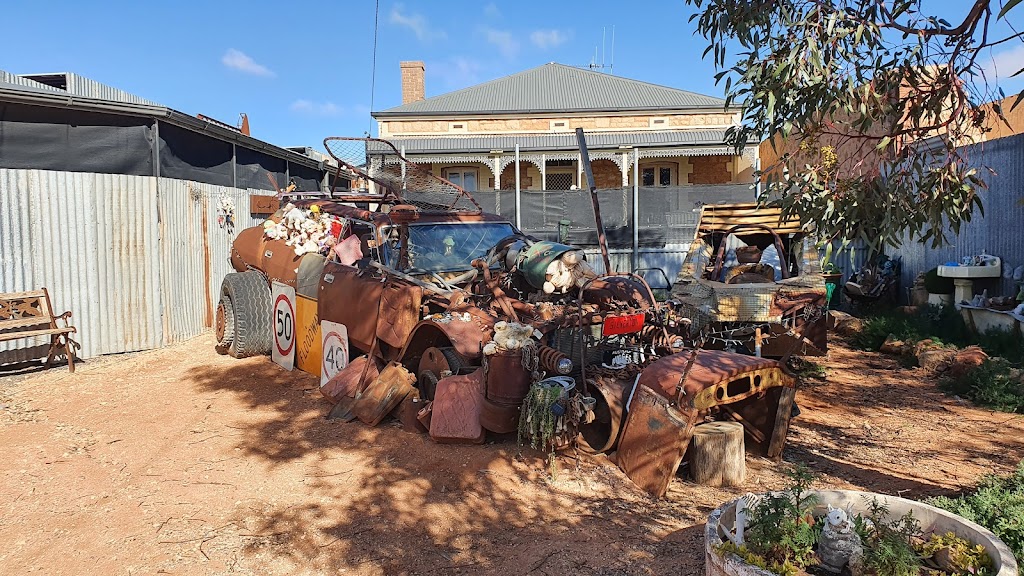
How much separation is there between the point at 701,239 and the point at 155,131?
27.5 feet

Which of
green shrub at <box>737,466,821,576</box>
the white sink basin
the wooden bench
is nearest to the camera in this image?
green shrub at <box>737,466,821,576</box>

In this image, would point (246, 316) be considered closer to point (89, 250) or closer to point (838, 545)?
point (89, 250)

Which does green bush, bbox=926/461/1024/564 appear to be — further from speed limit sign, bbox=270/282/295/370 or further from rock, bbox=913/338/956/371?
speed limit sign, bbox=270/282/295/370

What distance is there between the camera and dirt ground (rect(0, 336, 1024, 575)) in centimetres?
361

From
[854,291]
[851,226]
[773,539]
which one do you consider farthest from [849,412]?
[854,291]

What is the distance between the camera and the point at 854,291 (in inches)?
479

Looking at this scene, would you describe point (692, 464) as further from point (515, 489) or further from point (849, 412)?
point (849, 412)

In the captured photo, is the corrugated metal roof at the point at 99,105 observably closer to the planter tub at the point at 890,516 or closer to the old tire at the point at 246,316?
the old tire at the point at 246,316

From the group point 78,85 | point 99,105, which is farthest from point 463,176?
point 99,105

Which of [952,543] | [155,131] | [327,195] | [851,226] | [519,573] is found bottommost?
[519,573]

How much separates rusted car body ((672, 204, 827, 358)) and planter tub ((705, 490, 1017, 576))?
304 centimetres

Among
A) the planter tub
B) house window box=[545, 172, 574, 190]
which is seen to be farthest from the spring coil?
house window box=[545, 172, 574, 190]

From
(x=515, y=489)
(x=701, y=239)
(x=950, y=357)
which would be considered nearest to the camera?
(x=515, y=489)

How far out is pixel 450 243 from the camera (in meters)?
6.75
